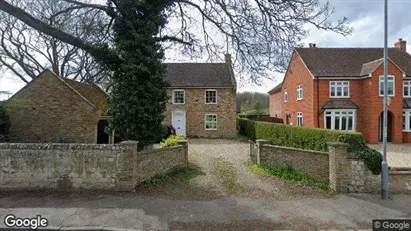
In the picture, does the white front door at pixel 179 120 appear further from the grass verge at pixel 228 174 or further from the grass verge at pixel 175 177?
the grass verge at pixel 175 177

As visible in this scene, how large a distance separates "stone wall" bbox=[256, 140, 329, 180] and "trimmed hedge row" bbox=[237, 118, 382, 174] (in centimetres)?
107

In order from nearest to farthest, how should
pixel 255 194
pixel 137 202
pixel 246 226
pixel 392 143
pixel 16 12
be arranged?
pixel 246 226 < pixel 137 202 < pixel 255 194 < pixel 16 12 < pixel 392 143

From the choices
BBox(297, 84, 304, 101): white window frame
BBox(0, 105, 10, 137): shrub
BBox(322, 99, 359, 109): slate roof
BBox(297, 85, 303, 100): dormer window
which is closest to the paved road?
BBox(0, 105, 10, 137): shrub

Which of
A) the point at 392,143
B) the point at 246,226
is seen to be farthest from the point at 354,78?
the point at 246,226

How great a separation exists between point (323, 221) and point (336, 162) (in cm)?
271

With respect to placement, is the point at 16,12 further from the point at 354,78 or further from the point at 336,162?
the point at 354,78

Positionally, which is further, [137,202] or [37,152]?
[37,152]

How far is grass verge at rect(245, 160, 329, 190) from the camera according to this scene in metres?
9.27

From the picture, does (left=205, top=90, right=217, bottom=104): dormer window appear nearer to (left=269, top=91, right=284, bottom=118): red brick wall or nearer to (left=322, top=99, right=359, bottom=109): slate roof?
(left=322, top=99, right=359, bottom=109): slate roof

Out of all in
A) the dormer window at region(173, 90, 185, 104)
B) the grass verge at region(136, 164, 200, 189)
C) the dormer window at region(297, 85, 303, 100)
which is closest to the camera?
the grass verge at region(136, 164, 200, 189)

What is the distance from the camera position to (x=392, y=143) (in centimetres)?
2328

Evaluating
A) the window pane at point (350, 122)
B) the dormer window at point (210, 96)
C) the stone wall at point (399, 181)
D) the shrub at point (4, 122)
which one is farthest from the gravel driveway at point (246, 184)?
the window pane at point (350, 122)

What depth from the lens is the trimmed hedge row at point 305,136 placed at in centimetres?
1009

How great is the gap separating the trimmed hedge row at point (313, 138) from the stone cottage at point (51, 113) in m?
11.7
